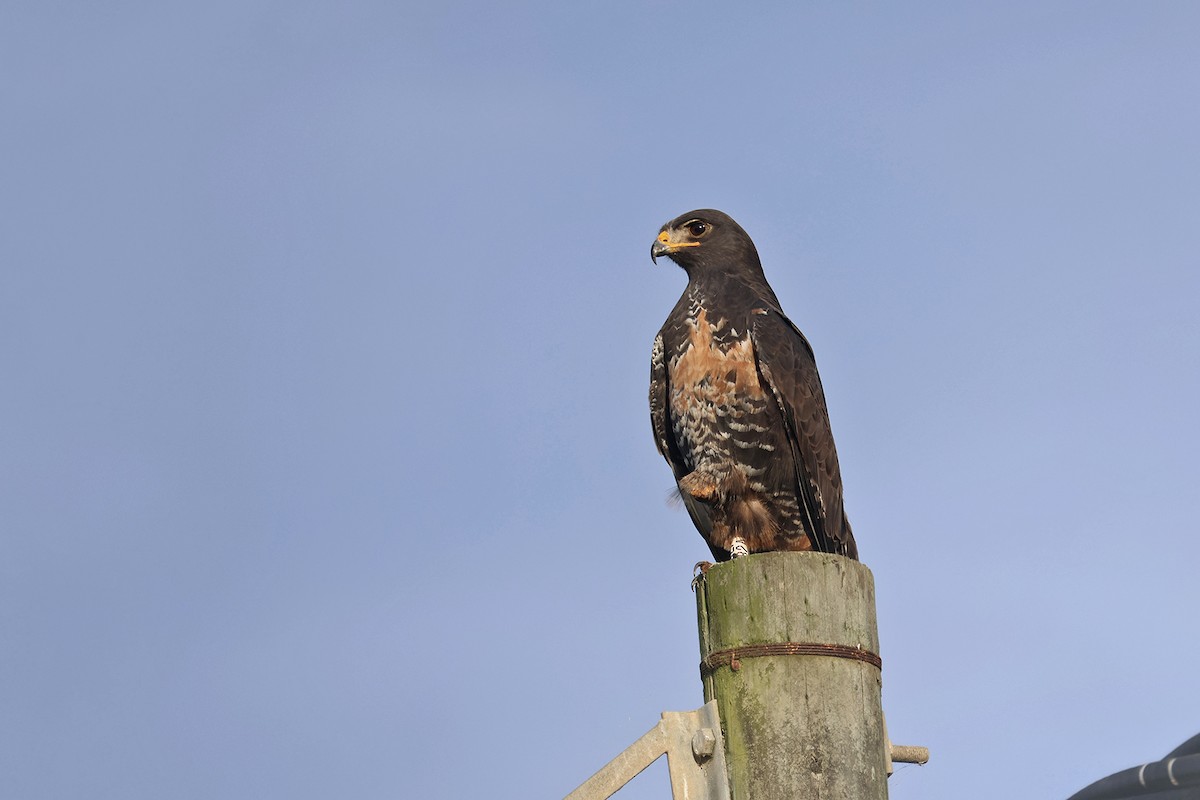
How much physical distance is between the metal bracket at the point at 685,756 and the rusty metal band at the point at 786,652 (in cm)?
12

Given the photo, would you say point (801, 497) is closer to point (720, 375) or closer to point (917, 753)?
point (720, 375)

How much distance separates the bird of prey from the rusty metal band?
3.12 meters

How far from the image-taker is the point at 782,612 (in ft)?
13.3

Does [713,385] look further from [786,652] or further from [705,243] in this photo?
[786,652]

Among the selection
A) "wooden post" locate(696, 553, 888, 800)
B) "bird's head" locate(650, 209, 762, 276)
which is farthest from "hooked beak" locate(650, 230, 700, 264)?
"wooden post" locate(696, 553, 888, 800)

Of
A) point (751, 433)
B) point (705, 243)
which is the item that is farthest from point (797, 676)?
point (705, 243)

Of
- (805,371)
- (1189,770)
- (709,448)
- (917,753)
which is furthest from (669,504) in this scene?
(1189,770)

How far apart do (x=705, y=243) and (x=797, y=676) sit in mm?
4714

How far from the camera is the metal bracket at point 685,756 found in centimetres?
393

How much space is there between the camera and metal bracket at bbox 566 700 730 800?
3.93 m

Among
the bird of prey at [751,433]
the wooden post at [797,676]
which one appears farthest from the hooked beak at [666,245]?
the wooden post at [797,676]

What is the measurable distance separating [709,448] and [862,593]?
3.26 m

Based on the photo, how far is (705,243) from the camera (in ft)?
27.5

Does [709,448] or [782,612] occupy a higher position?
[709,448]
